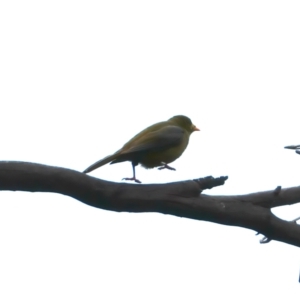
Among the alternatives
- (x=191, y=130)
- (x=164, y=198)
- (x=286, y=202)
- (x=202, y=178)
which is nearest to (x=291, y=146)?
(x=286, y=202)

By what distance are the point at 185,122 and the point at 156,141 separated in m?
1.43

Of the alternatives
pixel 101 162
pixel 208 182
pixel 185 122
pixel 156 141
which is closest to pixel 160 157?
pixel 156 141

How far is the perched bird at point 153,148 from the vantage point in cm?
504

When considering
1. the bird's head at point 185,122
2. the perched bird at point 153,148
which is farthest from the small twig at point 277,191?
the bird's head at point 185,122

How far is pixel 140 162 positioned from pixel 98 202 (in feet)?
5.99

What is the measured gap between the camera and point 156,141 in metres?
5.20

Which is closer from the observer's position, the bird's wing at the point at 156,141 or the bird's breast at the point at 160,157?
the bird's wing at the point at 156,141

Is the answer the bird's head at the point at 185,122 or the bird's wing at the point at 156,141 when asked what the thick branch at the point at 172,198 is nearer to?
the bird's wing at the point at 156,141

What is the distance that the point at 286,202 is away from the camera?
3.76 m

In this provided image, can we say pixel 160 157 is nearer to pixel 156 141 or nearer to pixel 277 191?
pixel 156 141

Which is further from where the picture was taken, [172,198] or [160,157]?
[160,157]

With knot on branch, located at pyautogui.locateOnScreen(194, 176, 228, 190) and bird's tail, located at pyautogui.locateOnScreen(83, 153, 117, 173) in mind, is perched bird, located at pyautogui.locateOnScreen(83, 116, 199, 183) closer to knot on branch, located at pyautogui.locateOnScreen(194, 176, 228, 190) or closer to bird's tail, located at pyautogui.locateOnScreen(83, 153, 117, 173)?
bird's tail, located at pyautogui.locateOnScreen(83, 153, 117, 173)

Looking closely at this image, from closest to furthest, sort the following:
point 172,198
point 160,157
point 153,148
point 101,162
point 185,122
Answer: point 172,198, point 101,162, point 153,148, point 160,157, point 185,122

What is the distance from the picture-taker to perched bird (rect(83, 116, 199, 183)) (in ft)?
16.5
